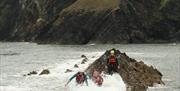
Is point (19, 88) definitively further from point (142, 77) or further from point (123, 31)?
point (123, 31)

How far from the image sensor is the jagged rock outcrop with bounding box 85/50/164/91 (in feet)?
147

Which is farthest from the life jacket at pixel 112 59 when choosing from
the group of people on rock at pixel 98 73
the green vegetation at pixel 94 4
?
the green vegetation at pixel 94 4

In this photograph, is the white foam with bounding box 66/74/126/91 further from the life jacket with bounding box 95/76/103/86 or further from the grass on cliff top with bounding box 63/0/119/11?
the grass on cliff top with bounding box 63/0/119/11

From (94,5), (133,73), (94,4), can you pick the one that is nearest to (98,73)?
(133,73)

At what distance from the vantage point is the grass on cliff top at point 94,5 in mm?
181562

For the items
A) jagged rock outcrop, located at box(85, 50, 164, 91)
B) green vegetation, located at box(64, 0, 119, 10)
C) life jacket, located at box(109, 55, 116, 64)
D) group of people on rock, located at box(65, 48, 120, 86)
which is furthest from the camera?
green vegetation, located at box(64, 0, 119, 10)

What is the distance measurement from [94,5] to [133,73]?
5523 inches

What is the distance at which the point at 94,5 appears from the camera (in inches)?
7382

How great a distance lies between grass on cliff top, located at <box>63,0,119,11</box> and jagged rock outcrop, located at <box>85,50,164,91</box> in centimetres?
12575

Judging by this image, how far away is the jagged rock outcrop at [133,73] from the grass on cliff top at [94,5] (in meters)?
126

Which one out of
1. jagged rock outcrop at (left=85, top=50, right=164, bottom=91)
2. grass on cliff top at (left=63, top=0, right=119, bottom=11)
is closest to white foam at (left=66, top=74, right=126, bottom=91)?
jagged rock outcrop at (left=85, top=50, right=164, bottom=91)

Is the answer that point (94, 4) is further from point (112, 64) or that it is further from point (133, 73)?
point (112, 64)

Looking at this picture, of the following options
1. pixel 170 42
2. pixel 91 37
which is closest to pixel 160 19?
pixel 170 42

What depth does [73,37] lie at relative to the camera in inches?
6909
